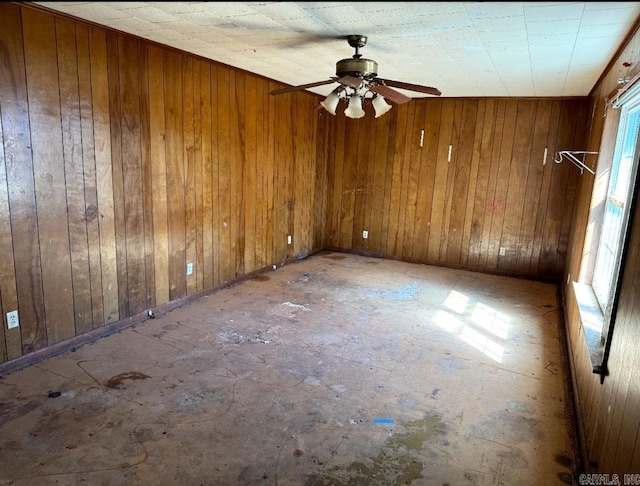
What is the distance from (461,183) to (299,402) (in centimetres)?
412

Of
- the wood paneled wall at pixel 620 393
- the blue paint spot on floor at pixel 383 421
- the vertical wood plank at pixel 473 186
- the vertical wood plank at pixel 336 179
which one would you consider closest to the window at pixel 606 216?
the wood paneled wall at pixel 620 393

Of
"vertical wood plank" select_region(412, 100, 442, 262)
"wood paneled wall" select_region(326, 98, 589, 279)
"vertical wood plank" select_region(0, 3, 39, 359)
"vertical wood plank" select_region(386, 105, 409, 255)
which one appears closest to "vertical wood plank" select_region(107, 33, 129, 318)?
"vertical wood plank" select_region(0, 3, 39, 359)

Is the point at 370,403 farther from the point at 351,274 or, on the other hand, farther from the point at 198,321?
the point at 351,274

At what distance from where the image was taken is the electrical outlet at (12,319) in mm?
2789

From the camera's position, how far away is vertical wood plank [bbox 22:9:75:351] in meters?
2.76

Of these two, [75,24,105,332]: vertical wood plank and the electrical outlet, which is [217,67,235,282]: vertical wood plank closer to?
[75,24,105,332]: vertical wood plank

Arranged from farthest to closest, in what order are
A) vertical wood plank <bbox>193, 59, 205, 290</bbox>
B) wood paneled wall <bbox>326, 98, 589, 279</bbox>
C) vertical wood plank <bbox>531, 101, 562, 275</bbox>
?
1. wood paneled wall <bbox>326, 98, 589, 279</bbox>
2. vertical wood plank <bbox>531, 101, 562, 275</bbox>
3. vertical wood plank <bbox>193, 59, 205, 290</bbox>

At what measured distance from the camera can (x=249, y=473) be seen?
201 centimetres

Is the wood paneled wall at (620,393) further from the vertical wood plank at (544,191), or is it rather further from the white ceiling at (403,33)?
the vertical wood plank at (544,191)

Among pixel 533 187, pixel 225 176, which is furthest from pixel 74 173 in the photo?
pixel 533 187

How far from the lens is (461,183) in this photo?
18.8 ft

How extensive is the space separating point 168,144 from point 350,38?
1815 millimetres

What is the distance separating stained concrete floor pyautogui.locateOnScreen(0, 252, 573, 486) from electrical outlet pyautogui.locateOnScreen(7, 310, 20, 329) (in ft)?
1.00

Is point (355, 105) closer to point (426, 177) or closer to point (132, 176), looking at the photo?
point (132, 176)
